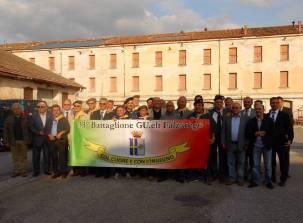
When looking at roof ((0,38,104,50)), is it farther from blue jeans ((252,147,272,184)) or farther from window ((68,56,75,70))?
blue jeans ((252,147,272,184))

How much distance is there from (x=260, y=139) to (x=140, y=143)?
270 centimetres

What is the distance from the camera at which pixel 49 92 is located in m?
27.5

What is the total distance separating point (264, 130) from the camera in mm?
8289

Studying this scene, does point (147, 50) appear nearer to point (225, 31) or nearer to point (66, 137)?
point (225, 31)

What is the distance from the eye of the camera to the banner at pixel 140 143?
29.2 ft

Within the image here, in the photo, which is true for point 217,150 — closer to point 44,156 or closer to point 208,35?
point 44,156

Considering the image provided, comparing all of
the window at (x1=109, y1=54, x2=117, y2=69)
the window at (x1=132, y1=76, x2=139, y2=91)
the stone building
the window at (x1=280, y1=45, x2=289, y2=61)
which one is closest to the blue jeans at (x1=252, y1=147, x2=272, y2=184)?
the stone building

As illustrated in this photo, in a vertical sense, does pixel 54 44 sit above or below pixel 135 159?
above

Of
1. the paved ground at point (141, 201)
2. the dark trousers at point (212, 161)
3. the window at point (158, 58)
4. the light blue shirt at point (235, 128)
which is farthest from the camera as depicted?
the window at point (158, 58)

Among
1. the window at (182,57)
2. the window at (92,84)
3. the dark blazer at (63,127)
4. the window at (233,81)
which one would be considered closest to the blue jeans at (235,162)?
the dark blazer at (63,127)

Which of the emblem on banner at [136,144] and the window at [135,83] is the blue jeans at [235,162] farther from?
the window at [135,83]

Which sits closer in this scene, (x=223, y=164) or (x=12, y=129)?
(x=223, y=164)

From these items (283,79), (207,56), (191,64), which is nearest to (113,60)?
(191,64)

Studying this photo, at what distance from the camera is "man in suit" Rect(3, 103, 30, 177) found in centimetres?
991
